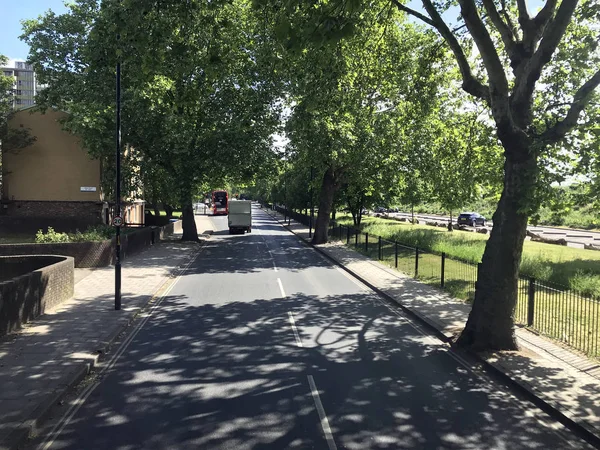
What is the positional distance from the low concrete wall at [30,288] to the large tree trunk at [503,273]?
775 centimetres

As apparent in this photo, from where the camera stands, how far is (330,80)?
38.6ft

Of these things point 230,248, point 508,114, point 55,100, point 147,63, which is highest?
point 55,100

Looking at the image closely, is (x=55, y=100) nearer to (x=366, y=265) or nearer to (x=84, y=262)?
(x=84, y=262)

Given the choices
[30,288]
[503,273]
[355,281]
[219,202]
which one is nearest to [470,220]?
[355,281]

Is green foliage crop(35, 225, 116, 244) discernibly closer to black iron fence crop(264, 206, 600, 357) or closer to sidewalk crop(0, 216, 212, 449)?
sidewalk crop(0, 216, 212, 449)

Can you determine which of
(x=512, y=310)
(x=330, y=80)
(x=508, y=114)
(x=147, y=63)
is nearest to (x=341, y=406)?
(x=512, y=310)

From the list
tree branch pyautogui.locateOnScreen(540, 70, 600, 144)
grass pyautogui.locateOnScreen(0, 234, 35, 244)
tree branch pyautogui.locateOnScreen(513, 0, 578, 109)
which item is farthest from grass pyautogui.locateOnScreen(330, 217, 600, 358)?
grass pyautogui.locateOnScreen(0, 234, 35, 244)

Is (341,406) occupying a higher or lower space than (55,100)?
lower

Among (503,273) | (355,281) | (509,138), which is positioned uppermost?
(509,138)

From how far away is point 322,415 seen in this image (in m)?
5.04

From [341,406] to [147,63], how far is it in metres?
6.67

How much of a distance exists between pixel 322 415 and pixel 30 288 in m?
6.58

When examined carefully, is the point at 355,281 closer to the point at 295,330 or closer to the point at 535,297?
the point at 535,297

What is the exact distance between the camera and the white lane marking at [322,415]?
4422 mm
